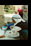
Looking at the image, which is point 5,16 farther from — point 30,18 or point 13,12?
point 30,18

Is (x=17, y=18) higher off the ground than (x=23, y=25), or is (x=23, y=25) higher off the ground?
(x=17, y=18)

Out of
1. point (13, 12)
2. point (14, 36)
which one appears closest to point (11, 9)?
point (13, 12)

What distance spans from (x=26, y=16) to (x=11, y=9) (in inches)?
13.4

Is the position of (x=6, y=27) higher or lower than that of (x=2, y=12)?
lower

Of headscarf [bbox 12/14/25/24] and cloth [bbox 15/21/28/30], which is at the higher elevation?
headscarf [bbox 12/14/25/24]

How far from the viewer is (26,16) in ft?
9.98

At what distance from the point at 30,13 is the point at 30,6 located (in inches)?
5.6

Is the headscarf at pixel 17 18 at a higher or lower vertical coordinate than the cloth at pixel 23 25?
higher
